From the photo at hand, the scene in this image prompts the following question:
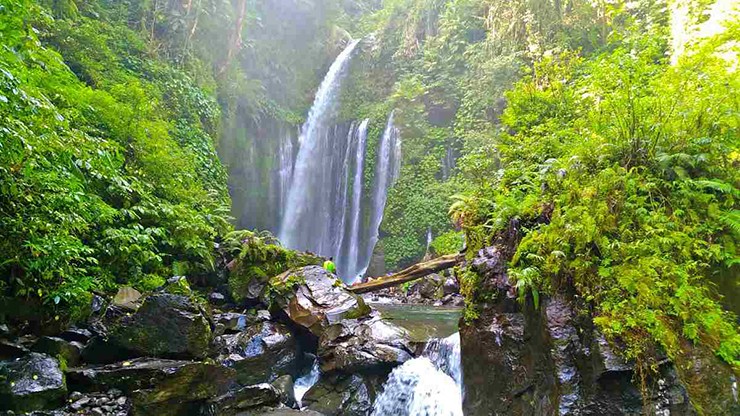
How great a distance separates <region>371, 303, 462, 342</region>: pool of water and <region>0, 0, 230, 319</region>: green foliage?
4184 mm

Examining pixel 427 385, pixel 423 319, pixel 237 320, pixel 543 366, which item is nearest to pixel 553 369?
pixel 543 366

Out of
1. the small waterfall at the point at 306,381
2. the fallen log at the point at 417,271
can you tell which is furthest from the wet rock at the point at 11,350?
the fallen log at the point at 417,271

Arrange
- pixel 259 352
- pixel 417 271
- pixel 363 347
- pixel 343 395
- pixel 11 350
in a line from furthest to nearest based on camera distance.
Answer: pixel 417 271, pixel 259 352, pixel 363 347, pixel 343 395, pixel 11 350

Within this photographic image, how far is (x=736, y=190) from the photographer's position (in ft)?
12.6

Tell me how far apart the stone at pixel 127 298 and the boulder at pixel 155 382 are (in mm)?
1103

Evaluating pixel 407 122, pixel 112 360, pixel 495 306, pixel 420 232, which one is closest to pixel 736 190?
pixel 495 306

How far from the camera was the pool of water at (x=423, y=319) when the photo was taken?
7344 millimetres

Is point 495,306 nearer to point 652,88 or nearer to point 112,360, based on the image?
point 652,88

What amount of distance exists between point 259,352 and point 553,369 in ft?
15.8

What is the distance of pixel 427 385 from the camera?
5.94m

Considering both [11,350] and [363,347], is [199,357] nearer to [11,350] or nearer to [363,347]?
[11,350]

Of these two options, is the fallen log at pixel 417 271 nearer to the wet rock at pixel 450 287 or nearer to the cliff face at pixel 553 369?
the wet rock at pixel 450 287

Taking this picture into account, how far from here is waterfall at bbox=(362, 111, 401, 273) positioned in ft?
64.3

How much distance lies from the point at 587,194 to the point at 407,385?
145 inches
